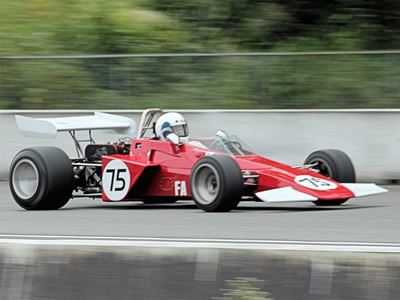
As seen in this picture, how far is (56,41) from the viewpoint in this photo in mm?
20984

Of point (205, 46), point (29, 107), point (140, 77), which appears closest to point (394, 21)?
point (205, 46)

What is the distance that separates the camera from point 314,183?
1039 cm

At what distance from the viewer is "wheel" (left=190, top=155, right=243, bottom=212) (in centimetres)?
1012

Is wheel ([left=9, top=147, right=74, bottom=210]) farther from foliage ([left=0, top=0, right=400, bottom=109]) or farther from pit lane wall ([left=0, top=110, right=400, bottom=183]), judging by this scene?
foliage ([left=0, top=0, right=400, bottom=109])

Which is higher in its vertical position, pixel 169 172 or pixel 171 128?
pixel 171 128

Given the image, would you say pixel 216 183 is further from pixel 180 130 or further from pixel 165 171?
pixel 180 130

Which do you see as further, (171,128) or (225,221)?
(171,128)

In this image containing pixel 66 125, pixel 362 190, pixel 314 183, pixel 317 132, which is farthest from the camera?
pixel 317 132

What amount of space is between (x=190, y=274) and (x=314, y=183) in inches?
168

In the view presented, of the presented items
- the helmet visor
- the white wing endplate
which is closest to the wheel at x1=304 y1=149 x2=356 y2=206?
the white wing endplate

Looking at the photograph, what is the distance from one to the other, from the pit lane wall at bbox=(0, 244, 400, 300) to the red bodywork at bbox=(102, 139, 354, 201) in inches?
162

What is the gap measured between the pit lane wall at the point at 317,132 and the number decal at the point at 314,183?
393cm

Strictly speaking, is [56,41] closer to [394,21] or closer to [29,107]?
[29,107]

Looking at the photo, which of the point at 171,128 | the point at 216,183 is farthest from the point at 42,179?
the point at 216,183
